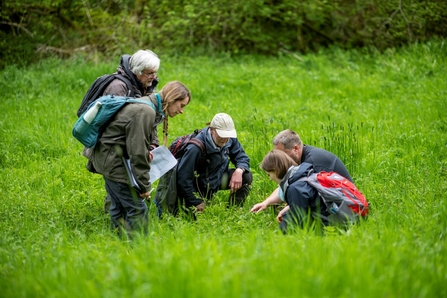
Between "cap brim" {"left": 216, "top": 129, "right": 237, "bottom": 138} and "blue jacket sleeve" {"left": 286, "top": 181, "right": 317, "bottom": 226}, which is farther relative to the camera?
"cap brim" {"left": 216, "top": 129, "right": 237, "bottom": 138}

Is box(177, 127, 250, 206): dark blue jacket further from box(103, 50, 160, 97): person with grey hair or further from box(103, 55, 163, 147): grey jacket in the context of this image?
box(103, 50, 160, 97): person with grey hair

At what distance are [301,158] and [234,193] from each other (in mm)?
1003

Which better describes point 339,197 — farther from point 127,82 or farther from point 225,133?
point 127,82

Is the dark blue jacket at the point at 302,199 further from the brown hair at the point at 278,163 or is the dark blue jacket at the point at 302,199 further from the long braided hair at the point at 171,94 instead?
the long braided hair at the point at 171,94

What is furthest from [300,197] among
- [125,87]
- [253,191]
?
[125,87]

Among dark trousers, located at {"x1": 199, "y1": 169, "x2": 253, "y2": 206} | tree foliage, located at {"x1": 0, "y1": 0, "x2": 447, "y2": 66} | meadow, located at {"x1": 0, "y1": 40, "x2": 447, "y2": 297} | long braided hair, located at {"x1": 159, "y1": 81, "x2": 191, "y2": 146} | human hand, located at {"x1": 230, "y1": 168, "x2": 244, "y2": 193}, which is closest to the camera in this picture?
meadow, located at {"x1": 0, "y1": 40, "x2": 447, "y2": 297}

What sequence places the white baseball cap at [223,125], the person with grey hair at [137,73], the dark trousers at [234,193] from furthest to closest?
the dark trousers at [234,193]
the white baseball cap at [223,125]
the person with grey hair at [137,73]

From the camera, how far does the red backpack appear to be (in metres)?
4.57

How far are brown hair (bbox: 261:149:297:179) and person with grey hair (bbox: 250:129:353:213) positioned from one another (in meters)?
0.29

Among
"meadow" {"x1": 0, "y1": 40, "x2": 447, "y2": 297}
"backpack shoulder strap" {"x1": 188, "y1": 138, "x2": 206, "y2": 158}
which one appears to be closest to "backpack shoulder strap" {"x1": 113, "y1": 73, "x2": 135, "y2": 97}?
"backpack shoulder strap" {"x1": 188, "y1": 138, "x2": 206, "y2": 158}

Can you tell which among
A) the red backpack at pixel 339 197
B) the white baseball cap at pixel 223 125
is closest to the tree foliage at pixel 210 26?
the white baseball cap at pixel 223 125

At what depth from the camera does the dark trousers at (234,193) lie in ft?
19.4

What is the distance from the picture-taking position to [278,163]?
4.86 metres

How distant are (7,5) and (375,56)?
9.09 meters
